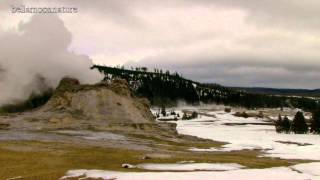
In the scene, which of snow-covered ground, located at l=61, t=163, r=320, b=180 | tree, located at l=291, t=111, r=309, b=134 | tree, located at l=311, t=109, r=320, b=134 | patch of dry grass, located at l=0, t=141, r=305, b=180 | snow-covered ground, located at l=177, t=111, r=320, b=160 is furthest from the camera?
tree, located at l=291, t=111, r=309, b=134

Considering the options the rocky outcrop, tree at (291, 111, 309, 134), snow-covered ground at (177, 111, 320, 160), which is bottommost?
snow-covered ground at (177, 111, 320, 160)

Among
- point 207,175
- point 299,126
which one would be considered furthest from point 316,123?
point 207,175

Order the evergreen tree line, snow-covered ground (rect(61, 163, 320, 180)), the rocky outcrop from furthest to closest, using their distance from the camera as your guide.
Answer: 1. the evergreen tree line
2. the rocky outcrop
3. snow-covered ground (rect(61, 163, 320, 180))

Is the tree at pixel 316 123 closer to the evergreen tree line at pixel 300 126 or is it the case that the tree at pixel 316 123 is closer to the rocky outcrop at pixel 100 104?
the evergreen tree line at pixel 300 126

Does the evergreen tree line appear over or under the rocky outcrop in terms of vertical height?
under

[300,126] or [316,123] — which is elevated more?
[316,123]

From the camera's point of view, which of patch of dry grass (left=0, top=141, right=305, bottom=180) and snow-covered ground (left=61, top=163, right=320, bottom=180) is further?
patch of dry grass (left=0, top=141, right=305, bottom=180)

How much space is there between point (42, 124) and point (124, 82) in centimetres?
2646

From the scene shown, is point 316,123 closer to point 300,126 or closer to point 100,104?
point 300,126

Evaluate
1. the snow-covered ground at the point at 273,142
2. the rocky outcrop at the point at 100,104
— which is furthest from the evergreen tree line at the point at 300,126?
the rocky outcrop at the point at 100,104

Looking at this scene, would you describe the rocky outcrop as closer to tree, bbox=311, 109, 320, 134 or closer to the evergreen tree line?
the evergreen tree line

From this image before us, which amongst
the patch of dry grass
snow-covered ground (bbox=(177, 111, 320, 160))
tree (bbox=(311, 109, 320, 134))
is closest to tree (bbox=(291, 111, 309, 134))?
tree (bbox=(311, 109, 320, 134))

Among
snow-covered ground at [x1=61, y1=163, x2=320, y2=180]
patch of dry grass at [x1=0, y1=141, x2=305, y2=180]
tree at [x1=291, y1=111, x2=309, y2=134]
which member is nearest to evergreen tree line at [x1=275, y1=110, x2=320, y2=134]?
tree at [x1=291, y1=111, x2=309, y2=134]

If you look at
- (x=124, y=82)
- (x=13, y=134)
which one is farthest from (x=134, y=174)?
(x=124, y=82)
